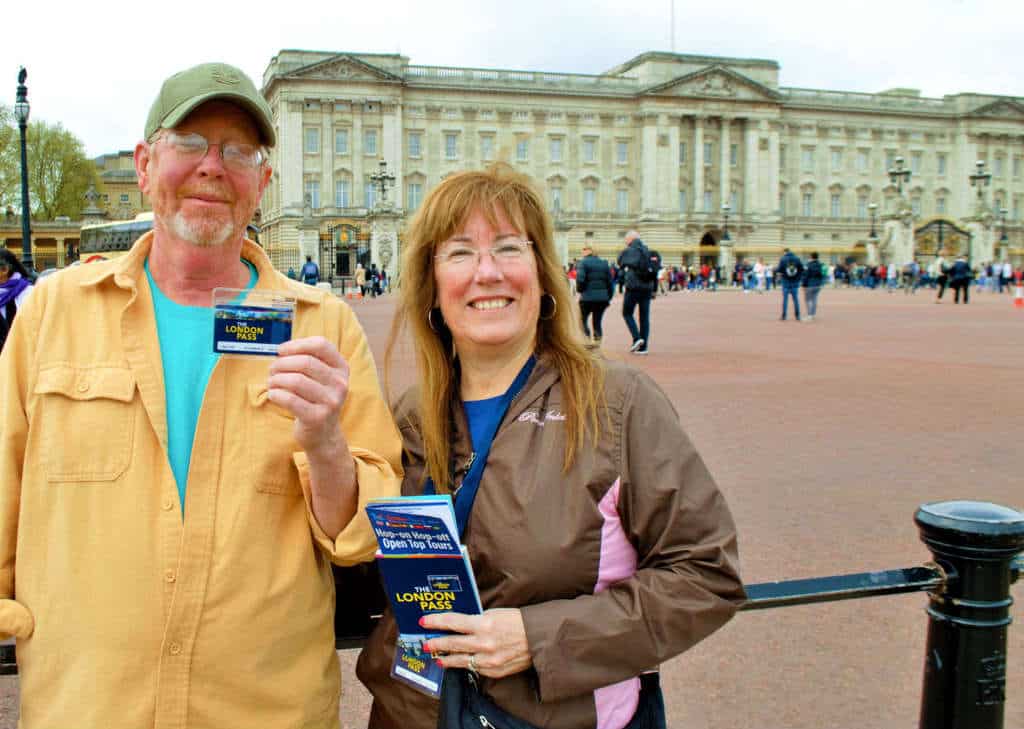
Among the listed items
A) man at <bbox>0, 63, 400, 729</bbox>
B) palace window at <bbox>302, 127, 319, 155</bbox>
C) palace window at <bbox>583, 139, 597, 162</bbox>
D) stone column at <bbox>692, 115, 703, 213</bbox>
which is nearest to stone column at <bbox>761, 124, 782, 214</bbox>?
stone column at <bbox>692, 115, 703, 213</bbox>

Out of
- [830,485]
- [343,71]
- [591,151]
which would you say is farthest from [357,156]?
[830,485]

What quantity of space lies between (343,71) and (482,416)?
6848 centimetres

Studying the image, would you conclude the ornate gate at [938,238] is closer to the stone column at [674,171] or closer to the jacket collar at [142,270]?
the stone column at [674,171]

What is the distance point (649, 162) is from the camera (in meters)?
72.9

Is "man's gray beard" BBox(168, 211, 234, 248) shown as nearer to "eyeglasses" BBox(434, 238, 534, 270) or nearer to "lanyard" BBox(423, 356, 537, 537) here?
"eyeglasses" BBox(434, 238, 534, 270)

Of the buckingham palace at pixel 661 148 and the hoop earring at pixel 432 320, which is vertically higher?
the buckingham palace at pixel 661 148

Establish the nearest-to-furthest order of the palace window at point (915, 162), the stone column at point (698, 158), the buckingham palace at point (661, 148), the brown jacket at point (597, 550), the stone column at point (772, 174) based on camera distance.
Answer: the brown jacket at point (597, 550) → the buckingham palace at point (661, 148) → the stone column at point (698, 158) → the stone column at point (772, 174) → the palace window at point (915, 162)

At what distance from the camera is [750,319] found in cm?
2334

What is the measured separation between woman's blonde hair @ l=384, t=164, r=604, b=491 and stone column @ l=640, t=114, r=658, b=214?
71749 millimetres

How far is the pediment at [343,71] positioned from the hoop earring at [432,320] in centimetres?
6725

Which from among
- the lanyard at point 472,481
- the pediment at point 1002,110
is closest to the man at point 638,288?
the lanyard at point 472,481

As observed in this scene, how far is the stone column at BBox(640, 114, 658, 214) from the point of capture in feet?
238

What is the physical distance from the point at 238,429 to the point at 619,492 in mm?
805

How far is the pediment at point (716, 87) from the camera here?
72.3m
